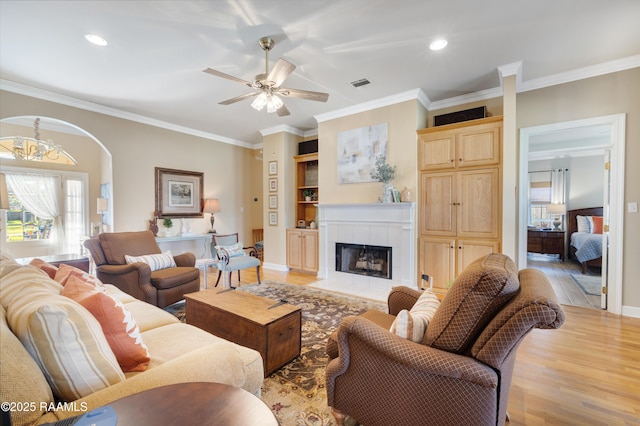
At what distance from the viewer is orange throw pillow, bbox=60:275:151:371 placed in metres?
1.18

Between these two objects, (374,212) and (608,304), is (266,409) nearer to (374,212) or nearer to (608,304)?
(374,212)

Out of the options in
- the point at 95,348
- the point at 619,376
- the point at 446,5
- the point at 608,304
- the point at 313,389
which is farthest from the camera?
the point at 608,304

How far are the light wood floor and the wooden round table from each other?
1.64 metres

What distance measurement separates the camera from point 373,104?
4289 mm

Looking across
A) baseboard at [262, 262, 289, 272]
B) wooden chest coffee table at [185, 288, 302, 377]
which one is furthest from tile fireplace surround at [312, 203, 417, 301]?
wooden chest coffee table at [185, 288, 302, 377]

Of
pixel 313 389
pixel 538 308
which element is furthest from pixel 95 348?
pixel 538 308

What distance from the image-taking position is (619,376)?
79.1 inches

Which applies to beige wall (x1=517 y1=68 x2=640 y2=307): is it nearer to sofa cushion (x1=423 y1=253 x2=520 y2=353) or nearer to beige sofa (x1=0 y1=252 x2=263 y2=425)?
sofa cushion (x1=423 y1=253 x2=520 y2=353)

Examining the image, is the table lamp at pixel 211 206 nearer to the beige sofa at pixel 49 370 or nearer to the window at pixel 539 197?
the beige sofa at pixel 49 370

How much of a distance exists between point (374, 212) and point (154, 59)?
340 cm

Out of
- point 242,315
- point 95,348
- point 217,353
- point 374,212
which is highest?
point 374,212

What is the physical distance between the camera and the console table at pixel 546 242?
21.3 feet

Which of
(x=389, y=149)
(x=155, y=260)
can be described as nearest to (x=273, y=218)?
(x=155, y=260)

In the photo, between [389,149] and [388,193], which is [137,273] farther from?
[389,149]
